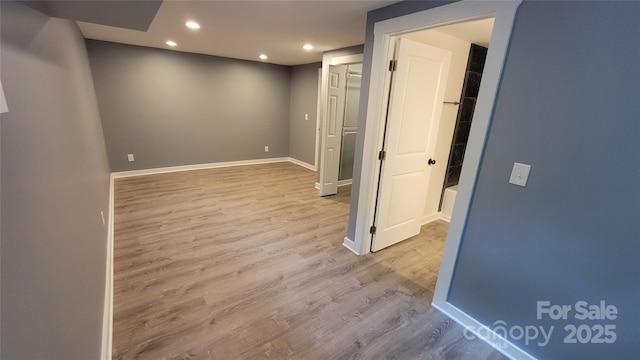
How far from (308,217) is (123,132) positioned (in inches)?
143

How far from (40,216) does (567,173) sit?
228 cm

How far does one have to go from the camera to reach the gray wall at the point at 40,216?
65cm

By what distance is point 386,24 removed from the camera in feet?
6.79

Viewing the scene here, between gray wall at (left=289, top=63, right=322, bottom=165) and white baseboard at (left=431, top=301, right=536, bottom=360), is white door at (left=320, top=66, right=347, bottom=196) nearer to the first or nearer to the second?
gray wall at (left=289, top=63, right=322, bottom=165)

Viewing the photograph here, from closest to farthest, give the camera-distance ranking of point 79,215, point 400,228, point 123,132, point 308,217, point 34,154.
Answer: point 34,154 < point 79,215 < point 400,228 < point 308,217 < point 123,132

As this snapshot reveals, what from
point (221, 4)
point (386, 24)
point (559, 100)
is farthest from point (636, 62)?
point (221, 4)

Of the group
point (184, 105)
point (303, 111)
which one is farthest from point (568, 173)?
point (184, 105)

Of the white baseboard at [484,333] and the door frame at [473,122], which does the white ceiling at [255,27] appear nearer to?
the door frame at [473,122]

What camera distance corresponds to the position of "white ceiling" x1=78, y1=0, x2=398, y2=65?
216 cm

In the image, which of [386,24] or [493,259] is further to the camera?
[386,24]

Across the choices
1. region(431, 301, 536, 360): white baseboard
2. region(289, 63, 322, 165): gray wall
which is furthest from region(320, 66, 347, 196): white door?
region(431, 301, 536, 360): white baseboard

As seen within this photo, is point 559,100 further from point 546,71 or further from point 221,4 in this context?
point 221,4

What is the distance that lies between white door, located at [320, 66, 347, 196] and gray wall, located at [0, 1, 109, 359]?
3118 millimetres

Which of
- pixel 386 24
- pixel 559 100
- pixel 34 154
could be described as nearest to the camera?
pixel 34 154
